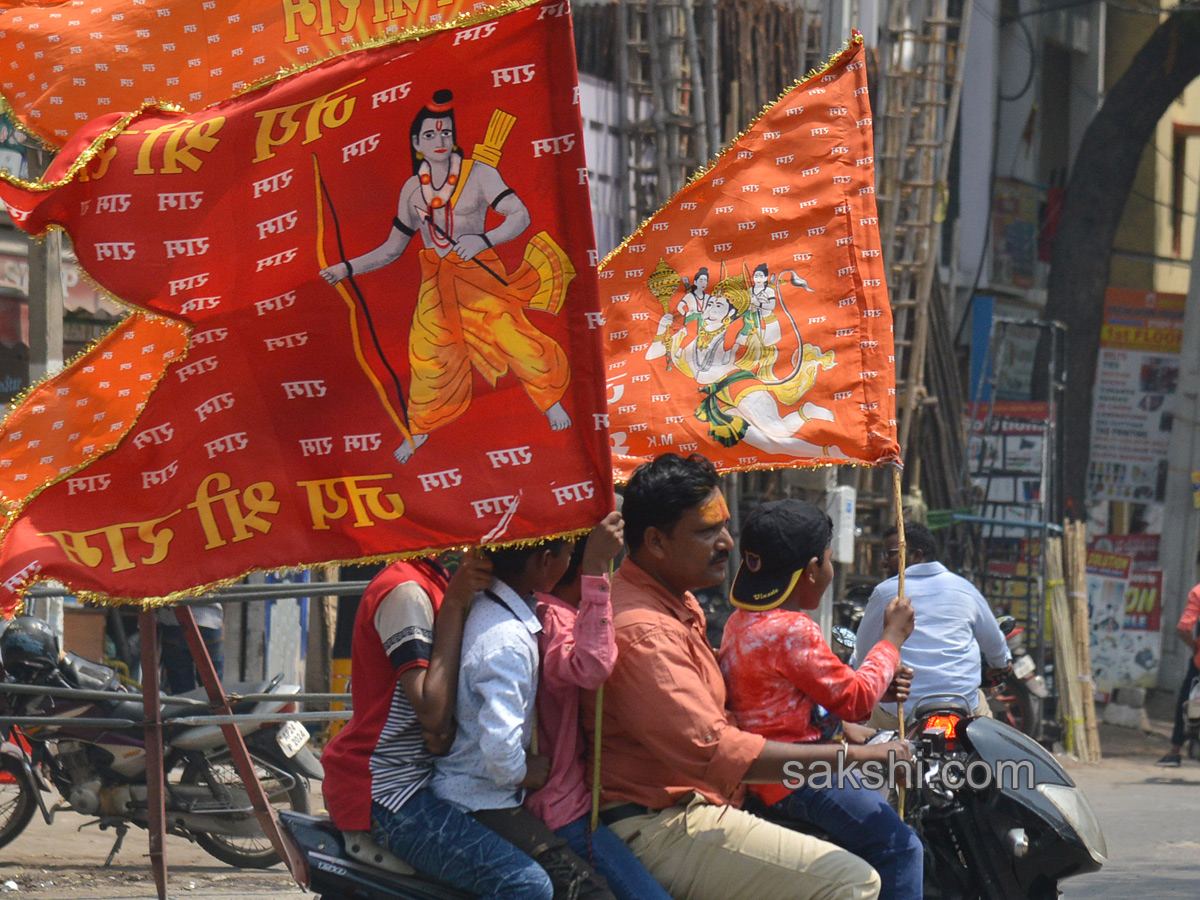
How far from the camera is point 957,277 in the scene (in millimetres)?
16750

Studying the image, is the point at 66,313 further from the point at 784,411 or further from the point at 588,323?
the point at 588,323

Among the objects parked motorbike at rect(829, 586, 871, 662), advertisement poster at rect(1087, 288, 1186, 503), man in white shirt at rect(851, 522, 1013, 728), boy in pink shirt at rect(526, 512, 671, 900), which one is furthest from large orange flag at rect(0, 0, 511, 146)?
advertisement poster at rect(1087, 288, 1186, 503)

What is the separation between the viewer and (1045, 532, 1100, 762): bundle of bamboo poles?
1134 cm

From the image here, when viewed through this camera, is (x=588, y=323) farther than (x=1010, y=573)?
No

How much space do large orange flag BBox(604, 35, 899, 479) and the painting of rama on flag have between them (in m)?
1.61

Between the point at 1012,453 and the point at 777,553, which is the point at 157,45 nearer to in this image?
the point at 777,553

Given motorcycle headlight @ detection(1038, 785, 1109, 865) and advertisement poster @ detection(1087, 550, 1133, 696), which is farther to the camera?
advertisement poster @ detection(1087, 550, 1133, 696)

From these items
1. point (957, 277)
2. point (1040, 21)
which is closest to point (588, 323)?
point (957, 277)

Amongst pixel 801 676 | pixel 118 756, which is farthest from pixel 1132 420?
pixel 801 676

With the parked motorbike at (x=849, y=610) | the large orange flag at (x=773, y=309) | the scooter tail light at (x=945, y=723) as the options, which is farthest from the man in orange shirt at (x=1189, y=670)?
the large orange flag at (x=773, y=309)

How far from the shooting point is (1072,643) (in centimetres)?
1158

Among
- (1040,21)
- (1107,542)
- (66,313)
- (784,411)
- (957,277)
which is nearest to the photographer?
(784,411)

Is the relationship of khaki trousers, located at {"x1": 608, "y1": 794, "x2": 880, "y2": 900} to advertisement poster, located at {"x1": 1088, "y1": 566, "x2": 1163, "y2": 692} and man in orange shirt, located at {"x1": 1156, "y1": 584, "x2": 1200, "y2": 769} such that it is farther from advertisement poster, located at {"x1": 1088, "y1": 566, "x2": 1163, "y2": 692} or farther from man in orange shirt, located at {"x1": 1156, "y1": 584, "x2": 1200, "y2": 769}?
advertisement poster, located at {"x1": 1088, "y1": 566, "x2": 1163, "y2": 692}

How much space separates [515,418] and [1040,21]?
54.8ft
